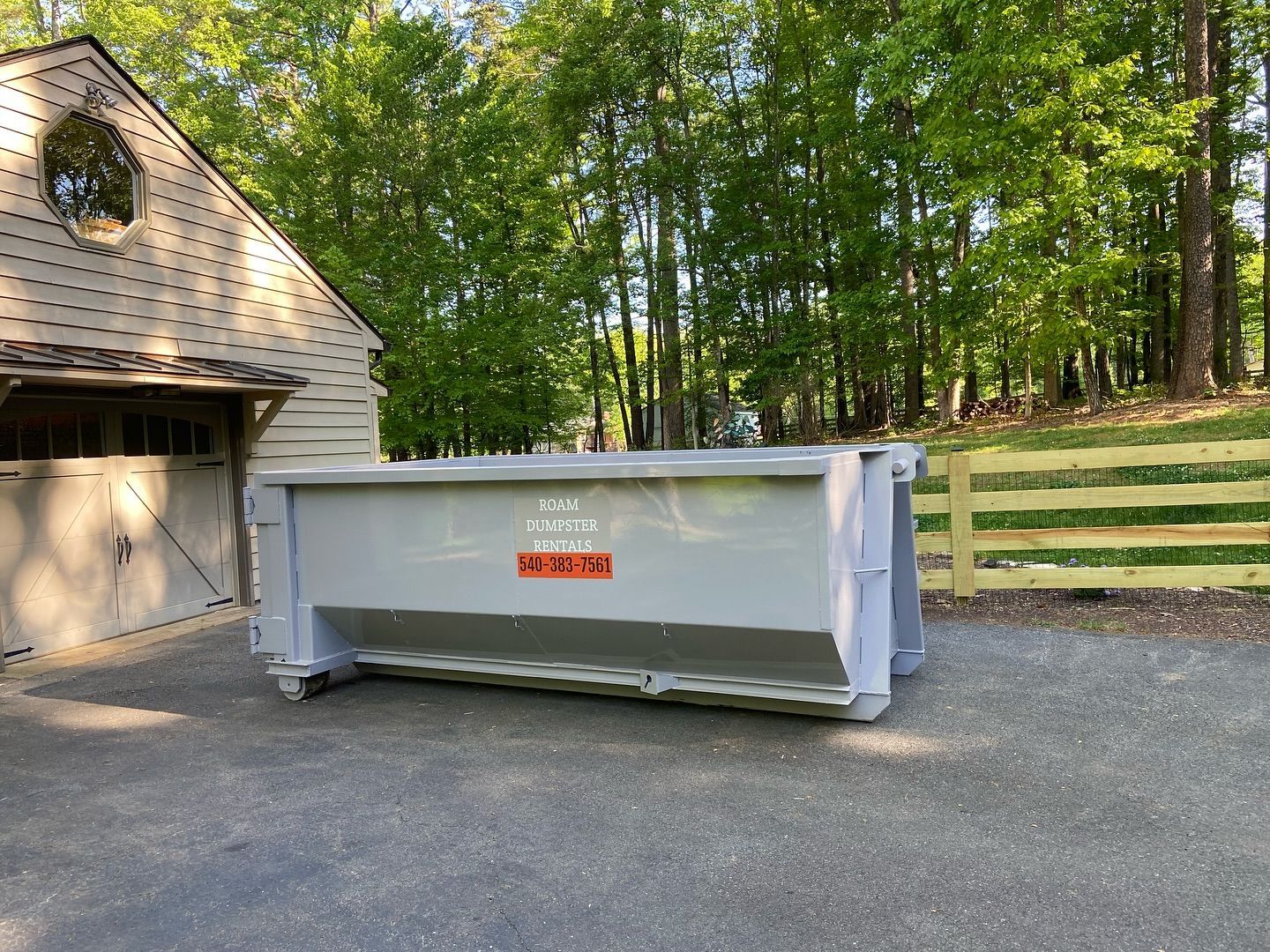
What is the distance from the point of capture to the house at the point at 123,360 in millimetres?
6676

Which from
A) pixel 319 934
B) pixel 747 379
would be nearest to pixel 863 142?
pixel 747 379

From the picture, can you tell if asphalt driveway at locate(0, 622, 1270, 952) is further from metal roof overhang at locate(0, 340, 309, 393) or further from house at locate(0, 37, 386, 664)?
metal roof overhang at locate(0, 340, 309, 393)

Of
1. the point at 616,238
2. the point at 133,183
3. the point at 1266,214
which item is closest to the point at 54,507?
the point at 133,183

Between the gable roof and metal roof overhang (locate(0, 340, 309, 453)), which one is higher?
the gable roof

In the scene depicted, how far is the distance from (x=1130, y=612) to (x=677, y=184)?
1631 cm

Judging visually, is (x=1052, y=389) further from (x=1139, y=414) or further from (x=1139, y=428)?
(x=1139, y=428)

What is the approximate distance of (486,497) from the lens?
4.59 metres

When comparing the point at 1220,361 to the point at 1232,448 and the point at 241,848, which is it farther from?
the point at 241,848

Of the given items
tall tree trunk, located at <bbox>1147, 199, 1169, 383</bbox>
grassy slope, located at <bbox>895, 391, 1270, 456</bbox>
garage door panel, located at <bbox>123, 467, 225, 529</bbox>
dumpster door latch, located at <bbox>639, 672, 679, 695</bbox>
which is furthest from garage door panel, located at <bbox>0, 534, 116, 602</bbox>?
tall tree trunk, located at <bbox>1147, 199, 1169, 383</bbox>

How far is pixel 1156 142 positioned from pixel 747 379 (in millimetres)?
9221

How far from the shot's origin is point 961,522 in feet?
21.2

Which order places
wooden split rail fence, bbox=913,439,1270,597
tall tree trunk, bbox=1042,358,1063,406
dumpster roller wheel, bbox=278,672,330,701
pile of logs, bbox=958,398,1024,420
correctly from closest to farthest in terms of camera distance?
dumpster roller wheel, bbox=278,672,330,701, wooden split rail fence, bbox=913,439,1270,597, tall tree trunk, bbox=1042,358,1063,406, pile of logs, bbox=958,398,1024,420

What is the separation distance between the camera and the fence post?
641cm

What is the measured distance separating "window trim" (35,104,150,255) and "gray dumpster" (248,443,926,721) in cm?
397
